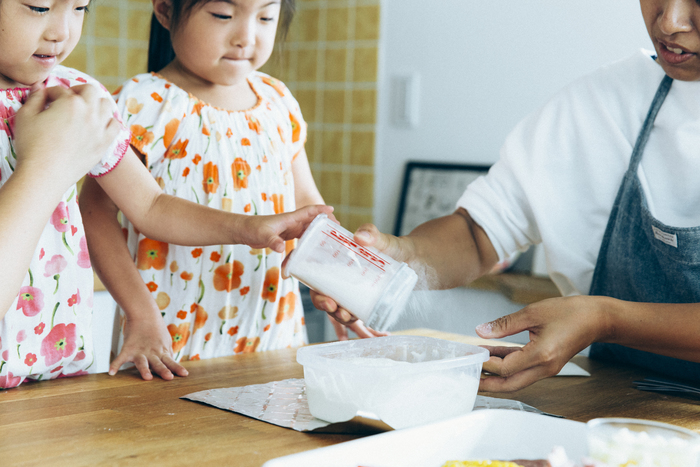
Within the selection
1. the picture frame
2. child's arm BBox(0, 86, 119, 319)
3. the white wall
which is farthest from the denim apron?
the picture frame

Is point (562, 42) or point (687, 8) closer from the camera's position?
point (687, 8)

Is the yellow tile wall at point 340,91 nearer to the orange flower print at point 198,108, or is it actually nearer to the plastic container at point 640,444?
the orange flower print at point 198,108

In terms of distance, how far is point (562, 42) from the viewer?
2.18 metres

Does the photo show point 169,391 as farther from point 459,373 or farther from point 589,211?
point 589,211

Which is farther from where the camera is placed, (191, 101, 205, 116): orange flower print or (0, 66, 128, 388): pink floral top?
(191, 101, 205, 116): orange flower print

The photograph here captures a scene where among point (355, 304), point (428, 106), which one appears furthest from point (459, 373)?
point (428, 106)

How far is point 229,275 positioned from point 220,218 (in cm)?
27

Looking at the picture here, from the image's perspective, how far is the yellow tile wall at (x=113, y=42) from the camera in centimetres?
272

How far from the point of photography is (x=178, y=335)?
4.03ft

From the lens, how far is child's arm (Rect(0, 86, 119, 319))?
0.75 meters

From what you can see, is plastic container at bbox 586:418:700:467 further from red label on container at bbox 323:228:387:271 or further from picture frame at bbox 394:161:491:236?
picture frame at bbox 394:161:491:236

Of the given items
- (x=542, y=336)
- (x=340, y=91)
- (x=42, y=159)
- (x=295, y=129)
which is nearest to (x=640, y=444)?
(x=542, y=336)

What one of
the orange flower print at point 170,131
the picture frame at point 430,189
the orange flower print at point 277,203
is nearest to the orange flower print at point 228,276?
the orange flower print at point 277,203

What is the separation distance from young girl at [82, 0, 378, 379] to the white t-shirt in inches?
15.4
